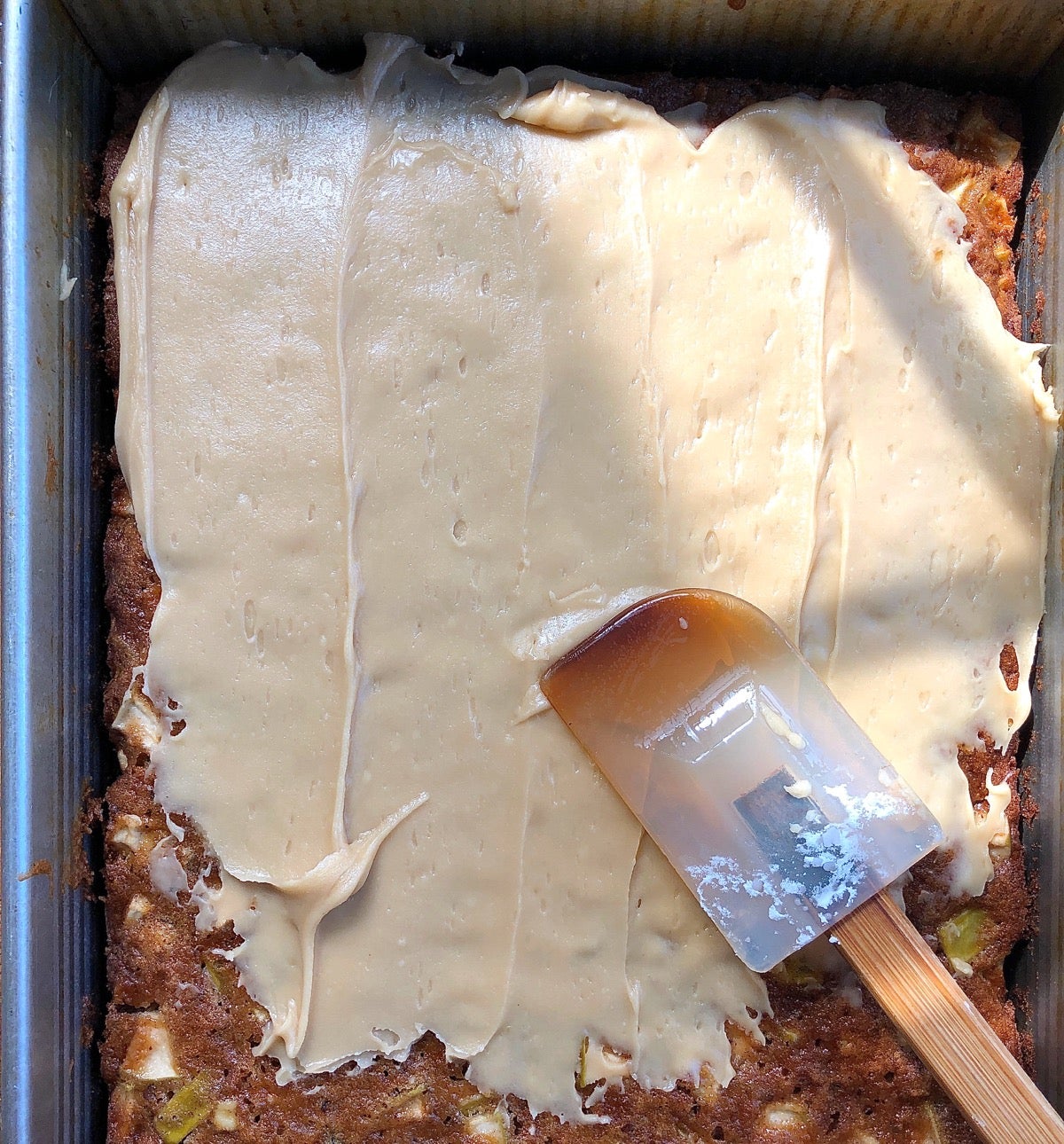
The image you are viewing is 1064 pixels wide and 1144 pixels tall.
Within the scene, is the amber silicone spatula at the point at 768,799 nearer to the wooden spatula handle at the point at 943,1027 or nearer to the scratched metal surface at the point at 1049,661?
the wooden spatula handle at the point at 943,1027

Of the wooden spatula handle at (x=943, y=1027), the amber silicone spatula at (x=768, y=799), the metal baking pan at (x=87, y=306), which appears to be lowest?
the wooden spatula handle at (x=943, y=1027)

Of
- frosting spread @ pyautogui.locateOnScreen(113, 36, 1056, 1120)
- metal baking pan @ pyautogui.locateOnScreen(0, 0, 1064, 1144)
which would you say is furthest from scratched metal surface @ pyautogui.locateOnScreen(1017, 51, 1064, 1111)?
frosting spread @ pyautogui.locateOnScreen(113, 36, 1056, 1120)

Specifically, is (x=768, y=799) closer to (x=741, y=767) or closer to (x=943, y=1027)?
(x=741, y=767)

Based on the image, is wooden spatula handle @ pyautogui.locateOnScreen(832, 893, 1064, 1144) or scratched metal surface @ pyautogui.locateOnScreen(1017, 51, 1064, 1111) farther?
scratched metal surface @ pyautogui.locateOnScreen(1017, 51, 1064, 1111)

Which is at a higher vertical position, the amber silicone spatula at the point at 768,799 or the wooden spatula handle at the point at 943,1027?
the amber silicone spatula at the point at 768,799

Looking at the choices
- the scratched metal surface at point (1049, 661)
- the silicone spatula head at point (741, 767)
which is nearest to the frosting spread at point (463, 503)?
the silicone spatula head at point (741, 767)

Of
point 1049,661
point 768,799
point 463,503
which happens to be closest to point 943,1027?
point 768,799

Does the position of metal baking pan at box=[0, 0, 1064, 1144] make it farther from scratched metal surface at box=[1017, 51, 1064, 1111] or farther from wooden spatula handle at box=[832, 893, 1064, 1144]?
wooden spatula handle at box=[832, 893, 1064, 1144]

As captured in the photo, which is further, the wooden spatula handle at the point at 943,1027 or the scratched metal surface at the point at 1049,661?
the scratched metal surface at the point at 1049,661
